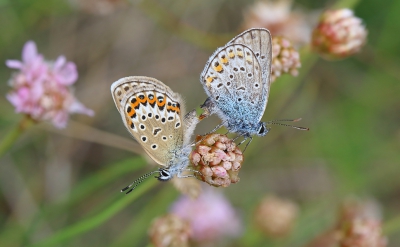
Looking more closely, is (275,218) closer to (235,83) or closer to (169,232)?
(169,232)

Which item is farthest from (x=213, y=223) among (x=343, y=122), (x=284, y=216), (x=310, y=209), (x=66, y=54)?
(x=66, y=54)

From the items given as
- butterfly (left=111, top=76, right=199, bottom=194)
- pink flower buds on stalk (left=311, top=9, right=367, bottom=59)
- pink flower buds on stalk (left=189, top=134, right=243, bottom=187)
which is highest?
pink flower buds on stalk (left=311, top=9, right=367, bottom=59)

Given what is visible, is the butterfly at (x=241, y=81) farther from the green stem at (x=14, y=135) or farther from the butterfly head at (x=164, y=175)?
the green stem at (x=14, y=135)

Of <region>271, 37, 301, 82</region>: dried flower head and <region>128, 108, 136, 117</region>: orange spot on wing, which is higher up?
<region>271, 37, 301, 82</region>: dried flower head

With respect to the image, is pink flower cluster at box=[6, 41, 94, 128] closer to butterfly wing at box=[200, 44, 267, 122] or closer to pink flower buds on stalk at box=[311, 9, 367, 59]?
butterfly wing at box=[200, 44, 267, 122]

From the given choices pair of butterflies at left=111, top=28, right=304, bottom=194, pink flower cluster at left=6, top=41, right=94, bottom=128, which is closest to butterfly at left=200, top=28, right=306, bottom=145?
pair of butterflies at left=111, top=28, right=304, bottom=194

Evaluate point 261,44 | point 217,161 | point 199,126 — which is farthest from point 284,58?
point 199,126
